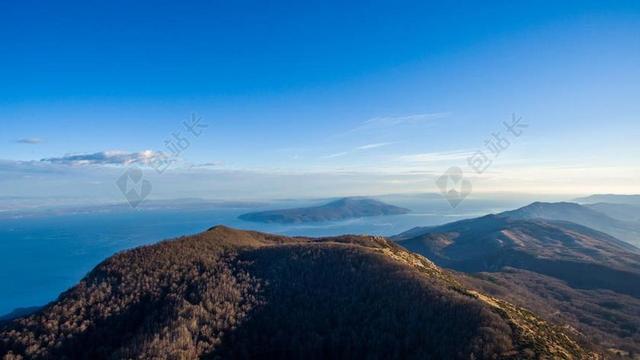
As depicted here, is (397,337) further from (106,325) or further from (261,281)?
(106,325)

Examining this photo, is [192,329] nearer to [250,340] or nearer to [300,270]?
[250,340]

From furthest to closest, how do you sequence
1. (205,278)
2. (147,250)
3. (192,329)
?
1. (147,250)
2. (205,278)
3. (192,329)

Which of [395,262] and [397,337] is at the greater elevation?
[395,262]

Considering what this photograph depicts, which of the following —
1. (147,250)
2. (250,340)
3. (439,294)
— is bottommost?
(250,340)

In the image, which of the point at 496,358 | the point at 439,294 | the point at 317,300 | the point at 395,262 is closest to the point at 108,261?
the point at 317,300

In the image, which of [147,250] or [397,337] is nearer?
[397,337]

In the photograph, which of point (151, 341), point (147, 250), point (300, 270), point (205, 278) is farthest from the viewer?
point (147, 250)
